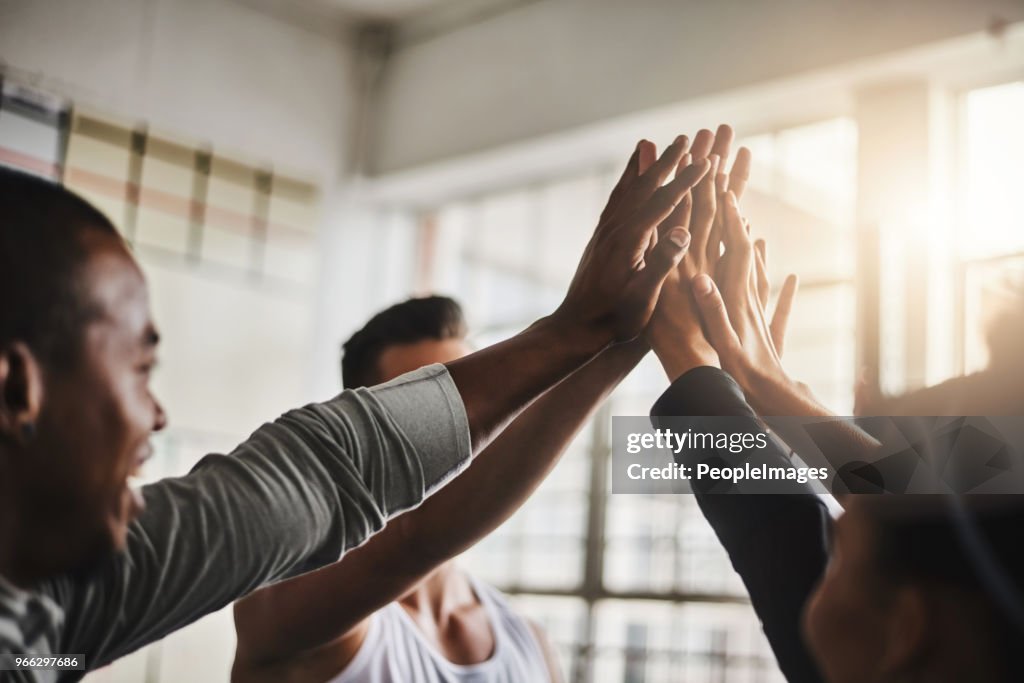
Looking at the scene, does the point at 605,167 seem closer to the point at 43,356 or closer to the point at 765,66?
the point at 765,66

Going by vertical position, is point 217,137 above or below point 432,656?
above

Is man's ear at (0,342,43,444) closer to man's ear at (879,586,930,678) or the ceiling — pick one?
man's ear at (879,586,930,678)

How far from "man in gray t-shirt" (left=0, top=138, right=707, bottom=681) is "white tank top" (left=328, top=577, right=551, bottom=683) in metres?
0.53

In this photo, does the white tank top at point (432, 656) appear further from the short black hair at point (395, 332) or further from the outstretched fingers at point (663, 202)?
the outstretched fingers at point (663, 202)

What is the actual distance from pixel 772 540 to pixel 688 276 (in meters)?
0.29

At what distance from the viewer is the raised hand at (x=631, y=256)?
0.80 m

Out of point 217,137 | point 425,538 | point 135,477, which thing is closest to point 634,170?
point 425,538

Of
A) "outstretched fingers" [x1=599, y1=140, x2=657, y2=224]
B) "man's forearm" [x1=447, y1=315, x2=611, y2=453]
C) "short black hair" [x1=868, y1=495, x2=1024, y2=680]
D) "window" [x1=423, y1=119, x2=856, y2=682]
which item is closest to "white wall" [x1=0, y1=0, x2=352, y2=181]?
"window" [x1=423, y1=119, x2=856, y2=682]

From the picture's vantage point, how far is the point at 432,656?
3.97ft

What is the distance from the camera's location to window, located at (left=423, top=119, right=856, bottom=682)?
2732mm

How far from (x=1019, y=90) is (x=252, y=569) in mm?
2387

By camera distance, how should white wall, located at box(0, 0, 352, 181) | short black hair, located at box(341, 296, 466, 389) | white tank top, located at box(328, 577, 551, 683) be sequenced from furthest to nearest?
white wall, located at box(0, 0, 352, 181)
short black hair, located at box(341, 296, 466, 389)
white tank top, located at box(328, 577, 551, 683)

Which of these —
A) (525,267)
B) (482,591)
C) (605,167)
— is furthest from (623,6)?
(482,591)

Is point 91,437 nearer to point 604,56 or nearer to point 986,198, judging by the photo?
point 986,198
